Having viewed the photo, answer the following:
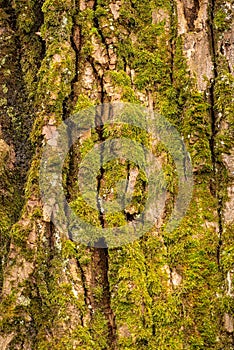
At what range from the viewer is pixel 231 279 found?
3.34m

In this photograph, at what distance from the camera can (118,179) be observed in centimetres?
350

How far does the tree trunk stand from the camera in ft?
10.9

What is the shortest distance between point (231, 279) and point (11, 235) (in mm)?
1548

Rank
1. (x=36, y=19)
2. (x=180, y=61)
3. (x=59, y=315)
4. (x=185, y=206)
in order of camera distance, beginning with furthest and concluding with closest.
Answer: (x=36, y=19), (x=180, y=61), (x=185, y=206), (x=59, y=315)

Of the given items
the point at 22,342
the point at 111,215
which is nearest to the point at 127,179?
the point at 111,215

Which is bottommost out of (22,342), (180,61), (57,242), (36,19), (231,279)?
(22,342)

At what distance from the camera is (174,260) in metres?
3.46

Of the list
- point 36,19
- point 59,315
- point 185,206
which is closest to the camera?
point 59,315

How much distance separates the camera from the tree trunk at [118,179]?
3.31 meters

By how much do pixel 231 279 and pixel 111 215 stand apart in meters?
0.92

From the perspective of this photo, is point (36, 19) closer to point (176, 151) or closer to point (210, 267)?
point (176, 151)

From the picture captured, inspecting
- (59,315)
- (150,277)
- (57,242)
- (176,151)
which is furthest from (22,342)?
(176,151)

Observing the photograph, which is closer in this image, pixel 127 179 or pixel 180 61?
pixel 127 179

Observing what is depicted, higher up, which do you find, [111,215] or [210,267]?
[111,215]
